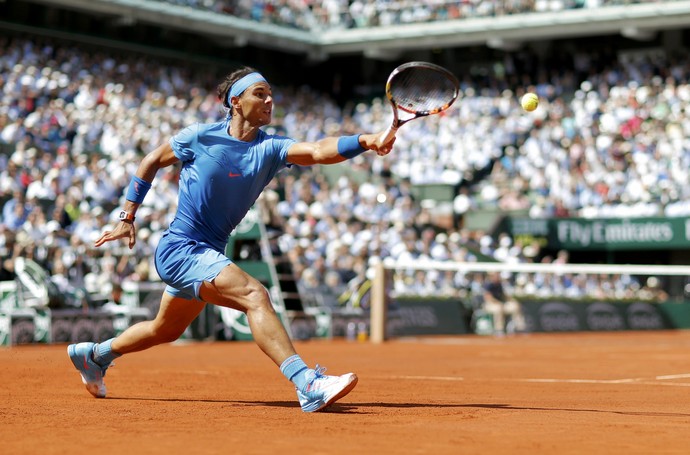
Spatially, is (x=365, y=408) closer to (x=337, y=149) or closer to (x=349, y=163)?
(x=337, y=149)

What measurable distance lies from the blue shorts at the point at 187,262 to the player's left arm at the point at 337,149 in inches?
32.7

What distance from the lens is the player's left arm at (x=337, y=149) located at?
6.98m

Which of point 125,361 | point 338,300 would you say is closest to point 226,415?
point 125,361

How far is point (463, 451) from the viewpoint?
5.47 m

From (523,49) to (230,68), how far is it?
10.2 m

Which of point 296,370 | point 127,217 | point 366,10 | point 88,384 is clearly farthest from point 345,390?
point 366,10

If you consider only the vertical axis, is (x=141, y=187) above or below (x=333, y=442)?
above

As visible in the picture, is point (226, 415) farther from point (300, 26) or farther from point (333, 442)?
point (300, 26)

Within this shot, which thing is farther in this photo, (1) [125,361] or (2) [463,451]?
(1) [125,361]

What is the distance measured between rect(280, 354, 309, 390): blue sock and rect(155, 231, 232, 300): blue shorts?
2.44 ft

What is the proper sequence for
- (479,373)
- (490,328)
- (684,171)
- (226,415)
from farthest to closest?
(684,171) → (490,328) → (479,373) → (226,415)

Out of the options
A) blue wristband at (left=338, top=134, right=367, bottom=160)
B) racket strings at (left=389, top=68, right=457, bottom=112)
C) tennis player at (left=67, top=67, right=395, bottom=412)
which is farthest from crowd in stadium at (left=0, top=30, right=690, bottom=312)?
blue wristband at (left=338, top=134, right=367, bottom=160)

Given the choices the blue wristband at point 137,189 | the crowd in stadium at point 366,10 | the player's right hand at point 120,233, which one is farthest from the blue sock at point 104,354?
the crowd in stadium at point 366,10

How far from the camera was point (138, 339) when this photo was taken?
8.37m
